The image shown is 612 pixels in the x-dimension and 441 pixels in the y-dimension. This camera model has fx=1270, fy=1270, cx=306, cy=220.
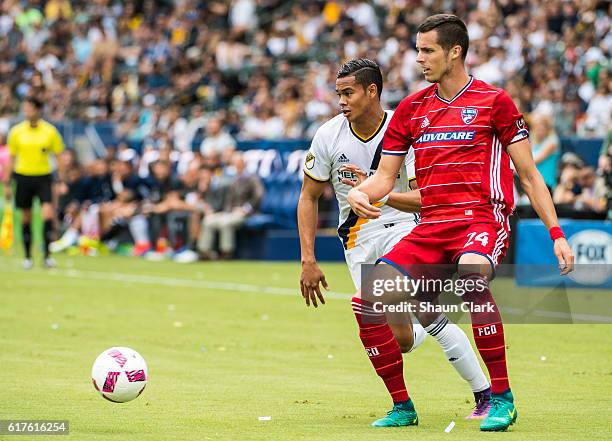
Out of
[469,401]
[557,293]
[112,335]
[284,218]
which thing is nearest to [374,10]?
[284,218]

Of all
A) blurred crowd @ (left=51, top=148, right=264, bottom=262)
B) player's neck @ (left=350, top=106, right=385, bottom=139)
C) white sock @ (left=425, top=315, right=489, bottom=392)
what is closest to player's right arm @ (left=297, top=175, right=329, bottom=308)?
player's neck @ (left=350, top=106, right=385, bottom=139)

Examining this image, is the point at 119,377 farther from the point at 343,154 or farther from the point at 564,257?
the point at 564,257

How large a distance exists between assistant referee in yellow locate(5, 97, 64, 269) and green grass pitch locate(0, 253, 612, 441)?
293 cm

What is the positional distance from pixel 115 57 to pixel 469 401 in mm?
26667

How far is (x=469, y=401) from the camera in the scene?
321 inches

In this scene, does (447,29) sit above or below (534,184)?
above

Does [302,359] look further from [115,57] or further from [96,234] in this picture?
[115,57]

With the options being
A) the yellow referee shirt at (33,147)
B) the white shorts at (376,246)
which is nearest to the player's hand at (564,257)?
the white shorts at (376,246)

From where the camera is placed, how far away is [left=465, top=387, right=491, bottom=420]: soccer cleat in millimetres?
7273

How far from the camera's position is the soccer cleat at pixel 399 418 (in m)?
7.12

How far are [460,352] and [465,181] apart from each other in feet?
3.54

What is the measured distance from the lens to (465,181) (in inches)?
271

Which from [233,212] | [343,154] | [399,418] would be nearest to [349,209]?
[343,154]

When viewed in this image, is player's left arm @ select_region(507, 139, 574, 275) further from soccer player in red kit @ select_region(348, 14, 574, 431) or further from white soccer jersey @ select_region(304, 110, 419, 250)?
white soccer jersey @ select_region(304, 110, 419, 250)
